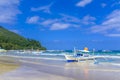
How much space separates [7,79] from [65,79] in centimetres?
462

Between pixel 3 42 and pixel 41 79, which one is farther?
pixel 3 42

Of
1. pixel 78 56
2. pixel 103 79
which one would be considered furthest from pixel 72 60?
pixel 103 79

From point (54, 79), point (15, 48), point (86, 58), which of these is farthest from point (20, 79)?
point (15, 48)

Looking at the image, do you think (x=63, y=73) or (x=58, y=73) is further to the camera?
(x=58, y=73)

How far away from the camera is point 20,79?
19.8 metres

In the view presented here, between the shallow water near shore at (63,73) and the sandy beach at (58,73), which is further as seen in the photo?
the shallow water near shore at (63,73)

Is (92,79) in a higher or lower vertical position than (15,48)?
lower

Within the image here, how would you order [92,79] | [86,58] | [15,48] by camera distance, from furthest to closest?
1. [15,48]
2. [86,58]
3. [92,79]

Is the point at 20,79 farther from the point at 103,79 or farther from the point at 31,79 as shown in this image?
the point at 103,79

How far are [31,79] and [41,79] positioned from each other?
80 cm

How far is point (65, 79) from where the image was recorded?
2019cm

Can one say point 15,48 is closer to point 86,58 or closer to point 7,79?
point 86,58

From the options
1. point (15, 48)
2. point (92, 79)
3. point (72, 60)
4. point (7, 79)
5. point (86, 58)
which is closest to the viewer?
point (7, 79)

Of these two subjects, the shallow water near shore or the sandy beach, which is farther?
the shallow water near shore
